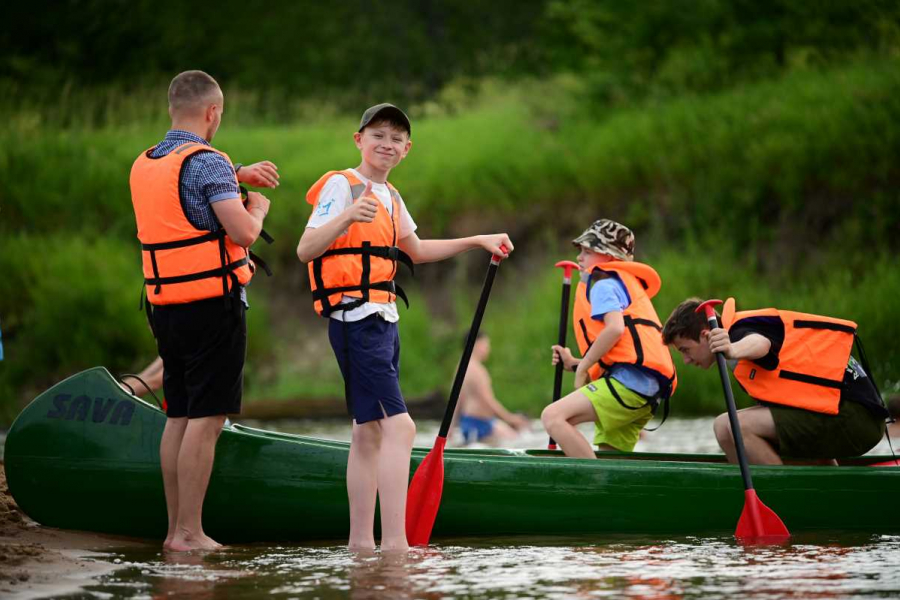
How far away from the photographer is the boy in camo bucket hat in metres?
5.10

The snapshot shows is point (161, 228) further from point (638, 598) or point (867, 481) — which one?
point (867, 481)

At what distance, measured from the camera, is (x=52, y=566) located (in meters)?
3.81

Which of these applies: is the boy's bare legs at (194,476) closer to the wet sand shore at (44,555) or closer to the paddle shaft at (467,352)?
the wet sand shore at (44,555)

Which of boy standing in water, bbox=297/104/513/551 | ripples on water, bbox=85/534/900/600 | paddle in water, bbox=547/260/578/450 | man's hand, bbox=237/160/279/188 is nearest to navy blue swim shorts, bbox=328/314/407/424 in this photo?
boy standing in water, bbox=297/104/513/551

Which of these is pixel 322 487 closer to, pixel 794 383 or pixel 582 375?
pixel 582 375

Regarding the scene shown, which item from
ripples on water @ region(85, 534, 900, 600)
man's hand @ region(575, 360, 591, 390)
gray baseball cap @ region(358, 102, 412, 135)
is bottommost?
ripples on water @ region(85, 534, 900, 600)

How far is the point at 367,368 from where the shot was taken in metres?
4.04

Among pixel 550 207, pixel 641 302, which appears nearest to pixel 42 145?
pixel 550 207

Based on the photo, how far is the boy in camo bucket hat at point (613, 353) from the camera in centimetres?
510

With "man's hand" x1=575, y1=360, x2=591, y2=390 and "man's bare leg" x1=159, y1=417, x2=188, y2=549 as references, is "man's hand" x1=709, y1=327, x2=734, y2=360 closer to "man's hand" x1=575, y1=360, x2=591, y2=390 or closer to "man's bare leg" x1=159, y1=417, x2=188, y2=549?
"man's hand" x1=575, y1=360, x2=591, y2=390

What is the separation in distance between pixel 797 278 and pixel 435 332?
4.05 meters

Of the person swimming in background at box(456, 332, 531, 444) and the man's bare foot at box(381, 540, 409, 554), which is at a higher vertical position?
the person swimming in background at box(456, 332, 531, 444)

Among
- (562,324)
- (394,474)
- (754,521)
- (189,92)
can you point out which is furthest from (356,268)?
(562,324)

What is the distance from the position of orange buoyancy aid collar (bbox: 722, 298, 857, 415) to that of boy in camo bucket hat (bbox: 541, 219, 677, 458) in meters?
0.50
